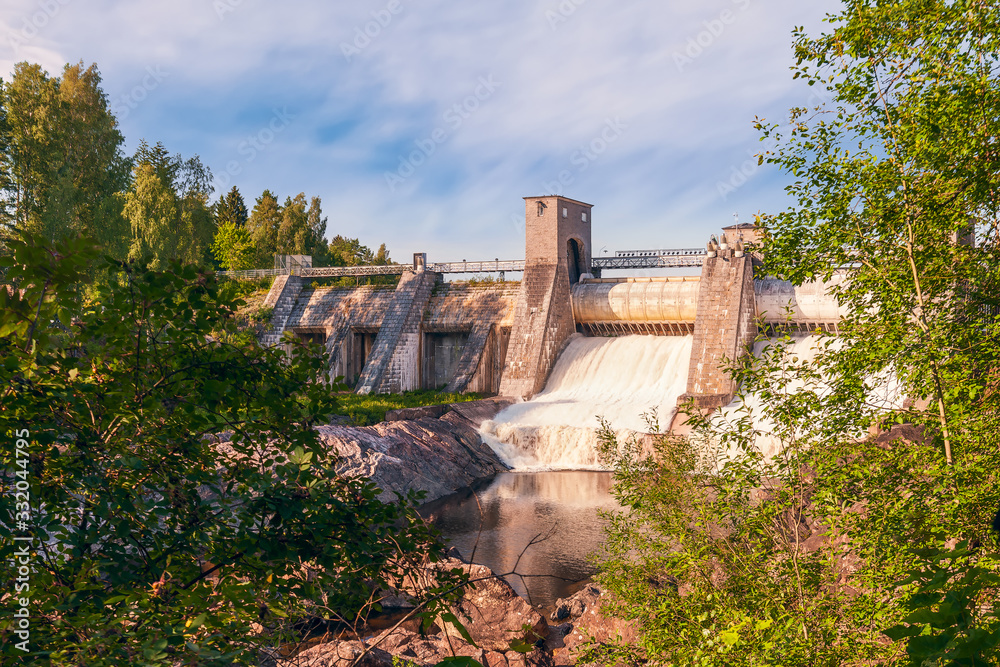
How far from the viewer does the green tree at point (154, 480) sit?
10.1 feet

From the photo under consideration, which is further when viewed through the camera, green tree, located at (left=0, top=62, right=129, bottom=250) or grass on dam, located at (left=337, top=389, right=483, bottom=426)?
green tree, located at (left=0, top=62, right=129, bottom=250)

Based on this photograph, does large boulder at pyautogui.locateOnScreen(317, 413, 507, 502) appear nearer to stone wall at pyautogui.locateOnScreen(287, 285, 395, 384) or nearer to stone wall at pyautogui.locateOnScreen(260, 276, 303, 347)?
stone wall at pyautogui.locateOnScreen(287, 285, 395, 384)

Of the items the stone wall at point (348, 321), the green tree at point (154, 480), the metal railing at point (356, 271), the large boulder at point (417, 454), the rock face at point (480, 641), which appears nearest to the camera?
the green tree at point (154, 480)

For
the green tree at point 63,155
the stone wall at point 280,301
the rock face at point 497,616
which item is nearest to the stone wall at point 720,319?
the rock face at point 497,616

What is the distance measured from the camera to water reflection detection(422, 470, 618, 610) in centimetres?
1520

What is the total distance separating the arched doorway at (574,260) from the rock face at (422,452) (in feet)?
29.6

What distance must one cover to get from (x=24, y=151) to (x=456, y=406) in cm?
2346

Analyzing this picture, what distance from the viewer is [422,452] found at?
22.8 metres

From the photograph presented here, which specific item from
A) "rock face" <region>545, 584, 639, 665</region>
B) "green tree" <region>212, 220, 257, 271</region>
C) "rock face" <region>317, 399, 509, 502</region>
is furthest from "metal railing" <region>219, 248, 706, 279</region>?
"rock face" <region>545, 584, 639, 665</region>

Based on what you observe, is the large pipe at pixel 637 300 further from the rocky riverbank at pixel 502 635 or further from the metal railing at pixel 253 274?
the metal railing at pixel 253 274

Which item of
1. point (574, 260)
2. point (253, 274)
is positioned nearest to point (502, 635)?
point (574, 260)

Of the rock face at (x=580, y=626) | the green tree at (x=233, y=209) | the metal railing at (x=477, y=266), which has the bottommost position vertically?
the rock face at (x=580, y=626)

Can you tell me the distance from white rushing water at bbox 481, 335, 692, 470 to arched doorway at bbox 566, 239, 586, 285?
121 inches

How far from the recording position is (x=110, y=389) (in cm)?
362
